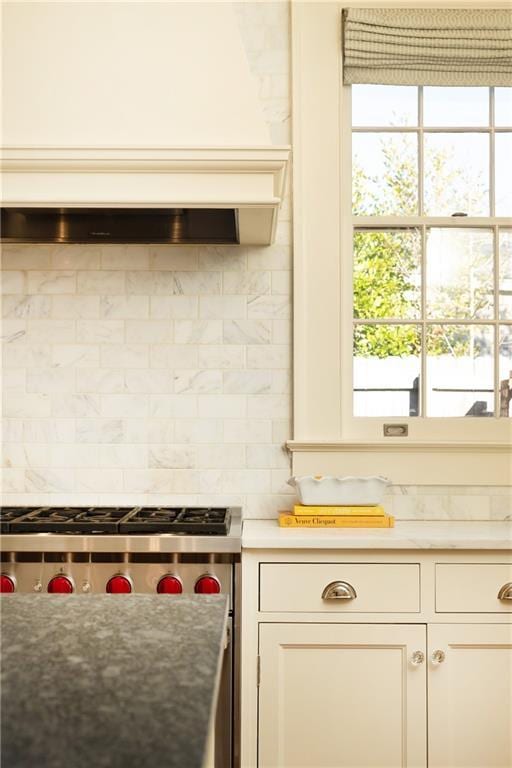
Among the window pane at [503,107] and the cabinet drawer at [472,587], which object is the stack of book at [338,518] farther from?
the window pane at [503,107]

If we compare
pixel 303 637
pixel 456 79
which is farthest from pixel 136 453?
pixel 456 79

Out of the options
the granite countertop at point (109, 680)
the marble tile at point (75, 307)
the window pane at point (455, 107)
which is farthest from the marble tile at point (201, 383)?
the granite countertop at point (109, 680)

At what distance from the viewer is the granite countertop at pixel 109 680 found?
23.4 inches

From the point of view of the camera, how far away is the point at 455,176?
295cm

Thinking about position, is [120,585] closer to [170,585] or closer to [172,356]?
[170,585]

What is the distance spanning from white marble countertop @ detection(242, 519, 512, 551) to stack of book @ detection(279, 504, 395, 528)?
0.03 meters

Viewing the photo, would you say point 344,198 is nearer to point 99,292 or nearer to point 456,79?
point 456,79

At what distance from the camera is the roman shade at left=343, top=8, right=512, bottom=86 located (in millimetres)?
2865

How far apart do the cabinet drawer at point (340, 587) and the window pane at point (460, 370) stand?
0.86 m

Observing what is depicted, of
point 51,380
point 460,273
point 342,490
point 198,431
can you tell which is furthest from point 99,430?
point 460,273

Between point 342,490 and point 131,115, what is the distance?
57.1 inches

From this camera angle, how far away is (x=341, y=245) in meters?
2.89

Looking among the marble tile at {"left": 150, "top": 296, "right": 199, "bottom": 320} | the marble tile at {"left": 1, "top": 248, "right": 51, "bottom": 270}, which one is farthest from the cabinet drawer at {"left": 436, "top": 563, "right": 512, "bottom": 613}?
the marble tile at {"left": 1, "top": 248, "right": 51, "bottom": 270}

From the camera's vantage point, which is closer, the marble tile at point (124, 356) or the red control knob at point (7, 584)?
the red control knob at point (7, 584)
